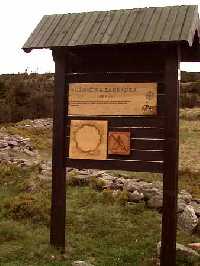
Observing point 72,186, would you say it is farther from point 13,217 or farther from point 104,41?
point 104,41

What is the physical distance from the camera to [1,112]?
31.8 metres

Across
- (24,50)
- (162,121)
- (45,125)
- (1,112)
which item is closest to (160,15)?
(162,121)

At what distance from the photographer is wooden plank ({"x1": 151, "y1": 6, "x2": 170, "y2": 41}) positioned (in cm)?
755

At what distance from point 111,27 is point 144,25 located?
0.54 m

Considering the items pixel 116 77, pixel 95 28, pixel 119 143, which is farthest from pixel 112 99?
pixel 95 28

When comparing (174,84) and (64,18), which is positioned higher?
(64,18)

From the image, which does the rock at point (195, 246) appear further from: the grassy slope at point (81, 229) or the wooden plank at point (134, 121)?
the wooden plank at point (134, 121)

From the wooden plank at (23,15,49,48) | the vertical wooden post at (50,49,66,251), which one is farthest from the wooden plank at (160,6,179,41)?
the wooden plank at (23,15,49,48)

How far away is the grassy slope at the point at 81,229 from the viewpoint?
26.6ft

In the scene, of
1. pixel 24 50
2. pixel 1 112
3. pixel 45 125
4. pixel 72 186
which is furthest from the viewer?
pixel 1 112

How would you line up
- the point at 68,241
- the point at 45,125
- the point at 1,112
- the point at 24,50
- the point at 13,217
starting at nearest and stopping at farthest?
the point at 24,50 → the point at 68,241 → the point at 13,217 → the point at 45,125 → the point at 1,112

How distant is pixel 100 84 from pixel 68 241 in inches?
110

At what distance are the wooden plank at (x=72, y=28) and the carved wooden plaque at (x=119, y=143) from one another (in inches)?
63.8

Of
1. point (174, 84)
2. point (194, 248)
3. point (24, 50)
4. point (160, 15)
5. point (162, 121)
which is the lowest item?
point (194, 248)
